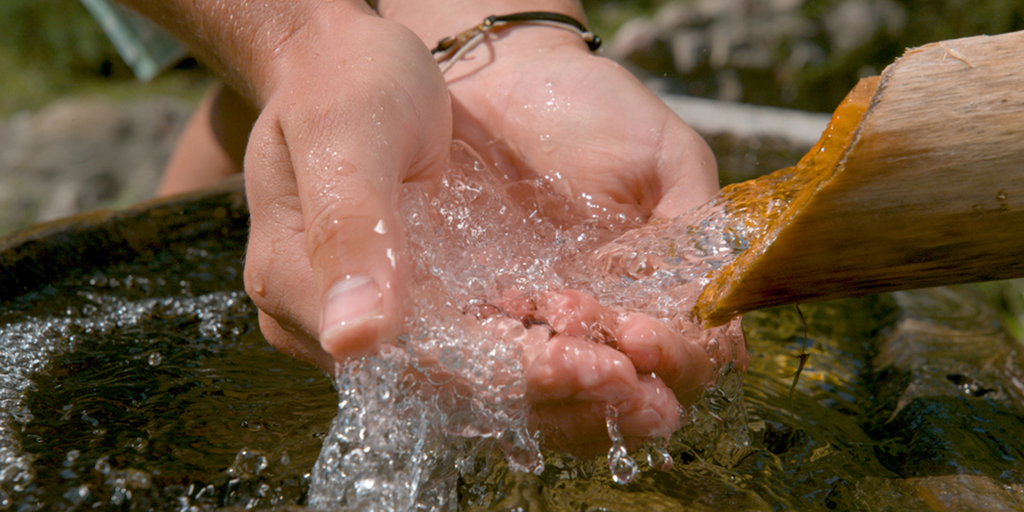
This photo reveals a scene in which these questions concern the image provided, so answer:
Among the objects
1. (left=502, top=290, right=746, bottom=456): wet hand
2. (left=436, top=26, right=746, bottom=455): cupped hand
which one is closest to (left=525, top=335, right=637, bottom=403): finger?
(left=502, top=290, right=746, bottom=456): wet hand

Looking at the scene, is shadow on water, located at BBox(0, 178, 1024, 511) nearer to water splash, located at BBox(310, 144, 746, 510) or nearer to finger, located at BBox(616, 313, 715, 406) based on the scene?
water splash, located at BBox(310, 144, 746, 510)

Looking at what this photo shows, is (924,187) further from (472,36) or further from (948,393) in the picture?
(472,36)

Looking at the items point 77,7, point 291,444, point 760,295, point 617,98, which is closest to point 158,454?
point 291,444

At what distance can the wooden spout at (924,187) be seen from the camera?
3.66 feet

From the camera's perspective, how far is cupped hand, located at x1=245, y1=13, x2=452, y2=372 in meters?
1.09

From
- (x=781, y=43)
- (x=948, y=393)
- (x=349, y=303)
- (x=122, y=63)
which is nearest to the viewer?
(x=349, y=303)

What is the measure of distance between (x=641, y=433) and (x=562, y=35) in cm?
149

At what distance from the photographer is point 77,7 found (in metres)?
7.88

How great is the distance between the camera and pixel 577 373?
3.85ft

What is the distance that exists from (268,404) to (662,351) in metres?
0.85

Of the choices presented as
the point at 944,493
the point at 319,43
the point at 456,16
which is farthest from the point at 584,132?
the point at 944,493

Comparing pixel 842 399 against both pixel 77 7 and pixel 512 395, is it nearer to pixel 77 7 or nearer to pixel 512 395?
pixel 512 395

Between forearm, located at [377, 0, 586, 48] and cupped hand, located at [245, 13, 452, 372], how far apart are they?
0.68m

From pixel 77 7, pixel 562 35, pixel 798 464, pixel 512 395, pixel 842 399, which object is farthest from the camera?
pixel 77 7
